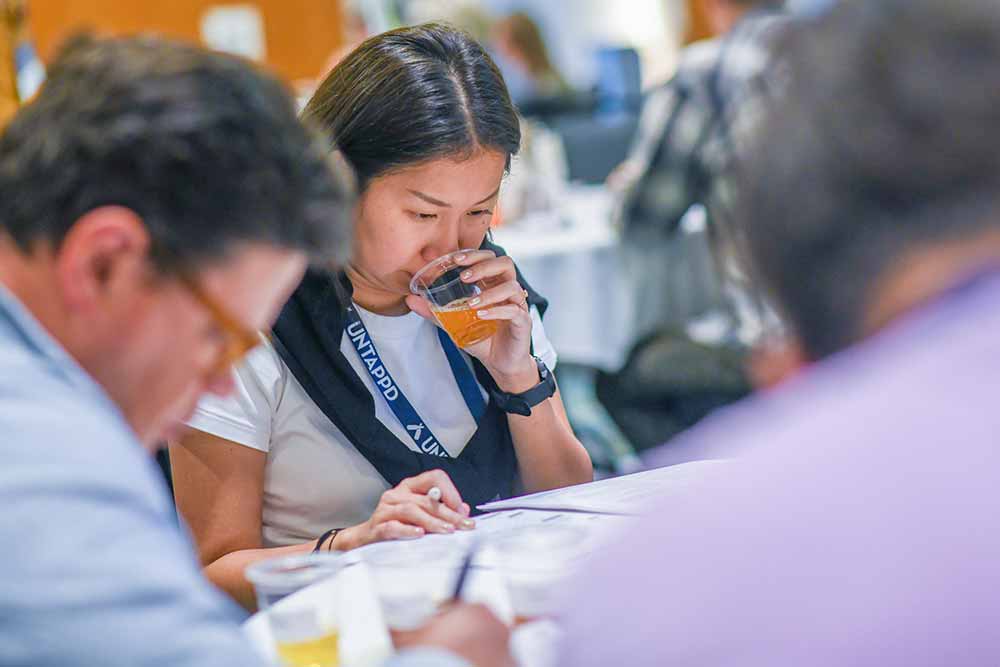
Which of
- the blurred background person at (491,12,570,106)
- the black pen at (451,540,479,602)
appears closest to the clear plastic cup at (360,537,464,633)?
the black pen at (451,540,479,602)

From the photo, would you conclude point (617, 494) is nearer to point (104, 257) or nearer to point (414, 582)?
point (414, 582)

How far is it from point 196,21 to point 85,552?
7137mm

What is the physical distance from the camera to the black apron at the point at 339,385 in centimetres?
186

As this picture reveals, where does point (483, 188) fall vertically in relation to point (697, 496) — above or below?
below

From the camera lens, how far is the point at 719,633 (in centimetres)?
72

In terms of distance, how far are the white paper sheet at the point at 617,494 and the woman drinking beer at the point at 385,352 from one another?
0.16 m

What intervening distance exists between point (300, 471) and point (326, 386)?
0.14 meters

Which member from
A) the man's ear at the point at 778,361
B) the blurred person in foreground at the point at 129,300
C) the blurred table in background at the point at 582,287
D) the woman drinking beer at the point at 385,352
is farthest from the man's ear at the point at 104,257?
the blurred table in background at the point at 582,287

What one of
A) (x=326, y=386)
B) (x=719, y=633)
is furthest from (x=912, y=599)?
(x=326, y=386)

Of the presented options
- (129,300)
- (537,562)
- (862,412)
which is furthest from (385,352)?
(862,412)

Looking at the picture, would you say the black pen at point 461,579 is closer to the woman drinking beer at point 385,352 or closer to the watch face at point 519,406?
the woman drinking beer at point 385,352

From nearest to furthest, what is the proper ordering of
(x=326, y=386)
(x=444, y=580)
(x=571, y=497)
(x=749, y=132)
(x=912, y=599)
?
(x=912, y=599)
(x=749, y=132)
(x=444, y=580)
(x=571, y=497)
(x=326, y=386)

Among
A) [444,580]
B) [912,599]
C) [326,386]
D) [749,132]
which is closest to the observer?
[912,599]

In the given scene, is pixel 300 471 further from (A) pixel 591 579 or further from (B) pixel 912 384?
(B) pixel 912 384
